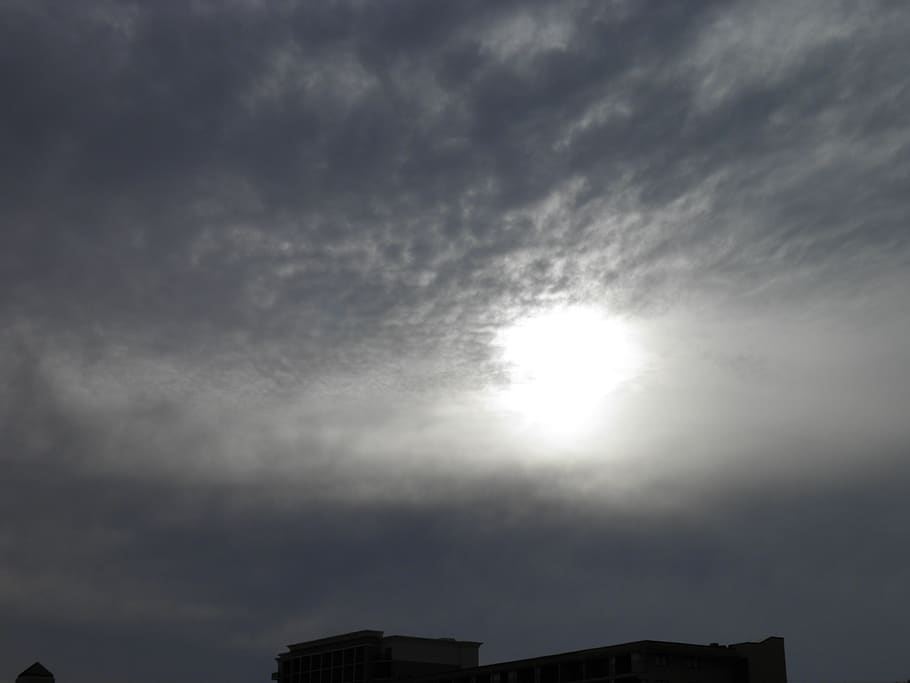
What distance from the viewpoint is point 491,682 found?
13500cm

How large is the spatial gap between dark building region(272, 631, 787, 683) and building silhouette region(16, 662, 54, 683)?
4502 cm

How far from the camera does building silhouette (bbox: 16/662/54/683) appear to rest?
531 feet

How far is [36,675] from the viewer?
164 meters

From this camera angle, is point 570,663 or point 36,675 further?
point 36,675

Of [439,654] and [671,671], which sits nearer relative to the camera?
[671,671]

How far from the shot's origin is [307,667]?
585ft

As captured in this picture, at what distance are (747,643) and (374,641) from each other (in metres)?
63.5

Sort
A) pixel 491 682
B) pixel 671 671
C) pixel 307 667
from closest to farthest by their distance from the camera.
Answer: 1. pixel 671 671
2. pixel 491 682
3. pixel 307 667

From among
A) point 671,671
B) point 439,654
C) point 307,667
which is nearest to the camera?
point 671,671

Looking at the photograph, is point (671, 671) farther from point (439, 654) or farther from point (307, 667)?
point (307, 667)

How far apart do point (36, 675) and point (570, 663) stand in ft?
291

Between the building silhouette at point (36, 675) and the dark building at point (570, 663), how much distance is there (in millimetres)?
45020

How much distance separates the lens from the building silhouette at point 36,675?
16200cm

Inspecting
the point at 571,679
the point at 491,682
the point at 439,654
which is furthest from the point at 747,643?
the point at 439,654
